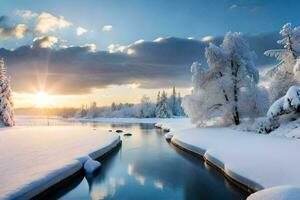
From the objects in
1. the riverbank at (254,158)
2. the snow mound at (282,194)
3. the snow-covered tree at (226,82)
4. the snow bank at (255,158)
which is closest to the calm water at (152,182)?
the riverbank at (254,158)

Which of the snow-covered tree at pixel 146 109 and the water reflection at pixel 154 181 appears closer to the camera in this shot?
the water reflection at pixel 154 181

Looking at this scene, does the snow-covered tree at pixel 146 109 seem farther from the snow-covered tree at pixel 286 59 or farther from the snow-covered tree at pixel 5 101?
the snow-covered tree at pixel 286 59

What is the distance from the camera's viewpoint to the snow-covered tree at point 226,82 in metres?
40.2

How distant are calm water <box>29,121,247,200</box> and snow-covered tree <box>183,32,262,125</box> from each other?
13.1 metres

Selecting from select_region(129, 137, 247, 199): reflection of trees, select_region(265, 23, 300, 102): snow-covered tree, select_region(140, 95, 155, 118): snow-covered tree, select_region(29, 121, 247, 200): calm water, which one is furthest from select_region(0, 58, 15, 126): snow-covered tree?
select_region(140, 95, 155, 118): snow-covered tree

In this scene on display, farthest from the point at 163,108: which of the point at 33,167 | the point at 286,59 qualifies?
the point at 33,167

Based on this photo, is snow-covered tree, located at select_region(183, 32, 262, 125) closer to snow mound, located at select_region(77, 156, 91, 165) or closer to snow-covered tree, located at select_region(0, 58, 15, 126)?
snow mound, located at select_region(77, 156, 91, 165)

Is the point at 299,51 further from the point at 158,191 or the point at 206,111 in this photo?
the point at 158,191

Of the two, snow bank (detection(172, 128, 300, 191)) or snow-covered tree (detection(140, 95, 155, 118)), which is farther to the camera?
snow-covered tree (detection(140, 95, 155, 118))

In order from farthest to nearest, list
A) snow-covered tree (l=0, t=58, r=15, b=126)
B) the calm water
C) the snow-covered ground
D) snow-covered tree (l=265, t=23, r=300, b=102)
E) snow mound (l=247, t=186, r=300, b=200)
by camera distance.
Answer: snow-covered tree (l=0, t=58, r=15, b=126), snow-covered tree (l=265, t=23, r=300, b=102), the calm water, the snow-covered ground, snow mound (l=247, t=186, r=300, b=200)

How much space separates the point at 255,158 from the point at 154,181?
6454mm

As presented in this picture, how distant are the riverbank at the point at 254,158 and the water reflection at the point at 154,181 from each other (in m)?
0.84

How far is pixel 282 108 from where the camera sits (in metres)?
28.9

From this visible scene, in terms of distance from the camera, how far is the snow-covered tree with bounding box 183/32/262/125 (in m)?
40.2
